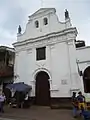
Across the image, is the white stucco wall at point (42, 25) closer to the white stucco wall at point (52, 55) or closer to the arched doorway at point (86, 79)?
the white stucco wall at point (52, 55)

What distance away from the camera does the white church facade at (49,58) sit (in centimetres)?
1446

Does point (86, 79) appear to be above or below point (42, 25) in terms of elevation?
below

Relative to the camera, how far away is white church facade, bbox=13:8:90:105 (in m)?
14.5

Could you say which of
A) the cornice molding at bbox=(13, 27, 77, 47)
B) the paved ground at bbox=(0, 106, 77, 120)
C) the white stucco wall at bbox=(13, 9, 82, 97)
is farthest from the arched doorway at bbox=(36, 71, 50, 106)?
the paved ground at bbox=(0, 106, 77, 120)

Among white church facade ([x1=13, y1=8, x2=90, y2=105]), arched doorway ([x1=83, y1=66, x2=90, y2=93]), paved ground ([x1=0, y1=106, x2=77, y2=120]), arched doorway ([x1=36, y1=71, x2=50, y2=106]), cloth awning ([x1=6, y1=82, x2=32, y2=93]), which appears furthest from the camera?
arched doorway ([x1=36, y1=71, x2=50, y2=106])

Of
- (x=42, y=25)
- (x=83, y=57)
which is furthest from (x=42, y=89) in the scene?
(x=42, y=25)

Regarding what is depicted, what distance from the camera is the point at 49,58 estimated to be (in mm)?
16188

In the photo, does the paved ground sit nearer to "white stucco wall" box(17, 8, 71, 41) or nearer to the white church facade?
the white church facade

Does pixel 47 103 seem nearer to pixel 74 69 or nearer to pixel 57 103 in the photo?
pixel 57 103

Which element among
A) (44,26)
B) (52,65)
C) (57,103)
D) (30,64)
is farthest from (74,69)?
(44,26)

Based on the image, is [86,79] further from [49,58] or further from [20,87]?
[20,87]

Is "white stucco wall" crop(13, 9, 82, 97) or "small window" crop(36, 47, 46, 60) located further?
"small window" crop(36, 47, 46, 60)

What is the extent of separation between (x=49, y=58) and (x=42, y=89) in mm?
3216

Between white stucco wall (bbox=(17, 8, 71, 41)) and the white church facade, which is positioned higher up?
white stucco wall (bbox=(17, 8, 71, 41))
